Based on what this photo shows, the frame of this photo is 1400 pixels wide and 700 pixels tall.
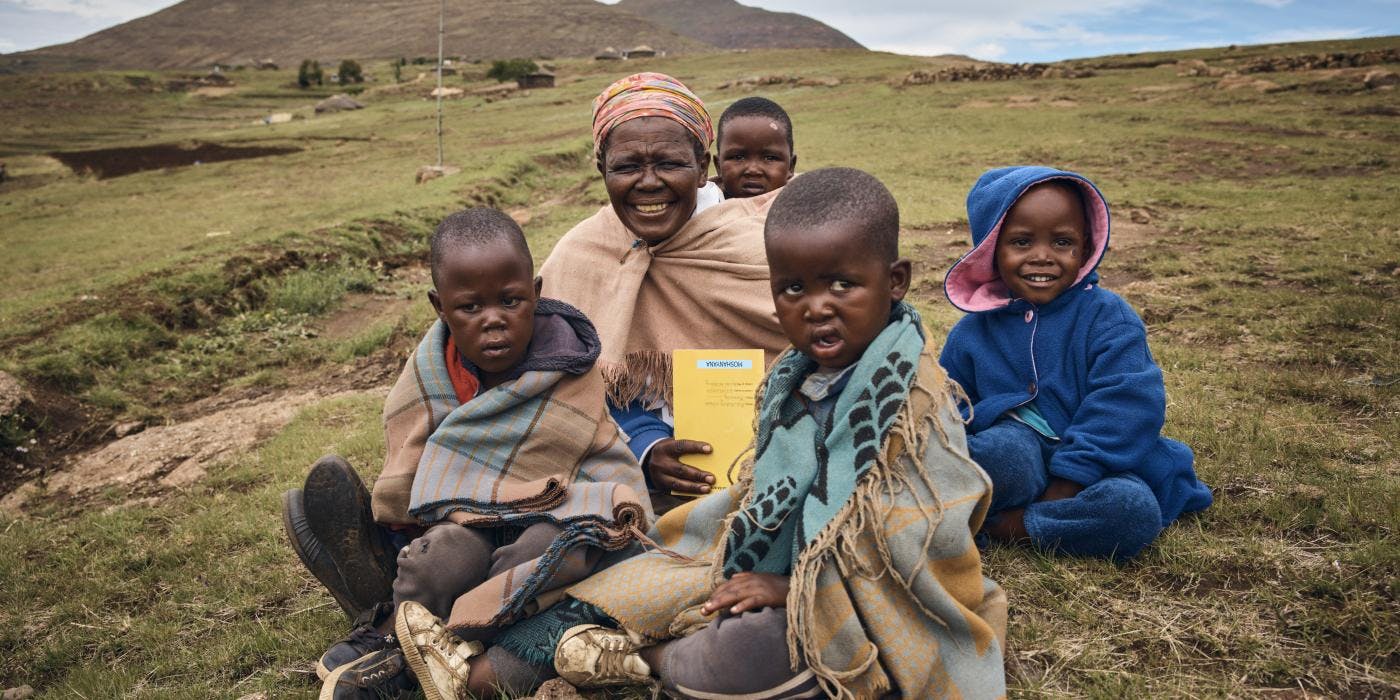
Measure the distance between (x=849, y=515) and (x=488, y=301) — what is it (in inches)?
60.5

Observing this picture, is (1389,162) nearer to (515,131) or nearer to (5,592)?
(5,592)

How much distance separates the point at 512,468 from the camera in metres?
2.87

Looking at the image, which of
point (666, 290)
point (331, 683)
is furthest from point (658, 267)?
point (331, 683)

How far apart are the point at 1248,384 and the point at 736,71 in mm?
44549

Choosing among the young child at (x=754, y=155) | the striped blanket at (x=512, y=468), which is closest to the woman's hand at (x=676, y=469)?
the striped blanket at (x=512, y=468)

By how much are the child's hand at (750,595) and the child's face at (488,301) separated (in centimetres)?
123

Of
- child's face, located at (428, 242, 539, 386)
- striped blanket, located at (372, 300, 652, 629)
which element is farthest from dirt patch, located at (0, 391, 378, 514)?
child's face, located at (428, 242, 539, 386)

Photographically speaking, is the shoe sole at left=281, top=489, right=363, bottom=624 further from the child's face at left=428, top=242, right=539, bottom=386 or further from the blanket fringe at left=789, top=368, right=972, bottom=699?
the blanket fringe at left=789, top=368, right=972, bottom=699

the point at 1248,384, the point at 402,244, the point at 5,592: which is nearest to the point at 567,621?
the point at 5,592

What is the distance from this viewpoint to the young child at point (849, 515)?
208 centimetres

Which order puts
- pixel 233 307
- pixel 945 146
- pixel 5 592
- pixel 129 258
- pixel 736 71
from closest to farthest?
pixel 5 592, pixel 233 307, pixel 129 258, pixel 945 146, pixel 736 71

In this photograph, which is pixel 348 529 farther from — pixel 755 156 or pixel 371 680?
pixel 755 156

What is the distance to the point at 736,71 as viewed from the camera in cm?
4603

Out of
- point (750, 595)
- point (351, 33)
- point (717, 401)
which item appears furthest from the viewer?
point (351, 33)
